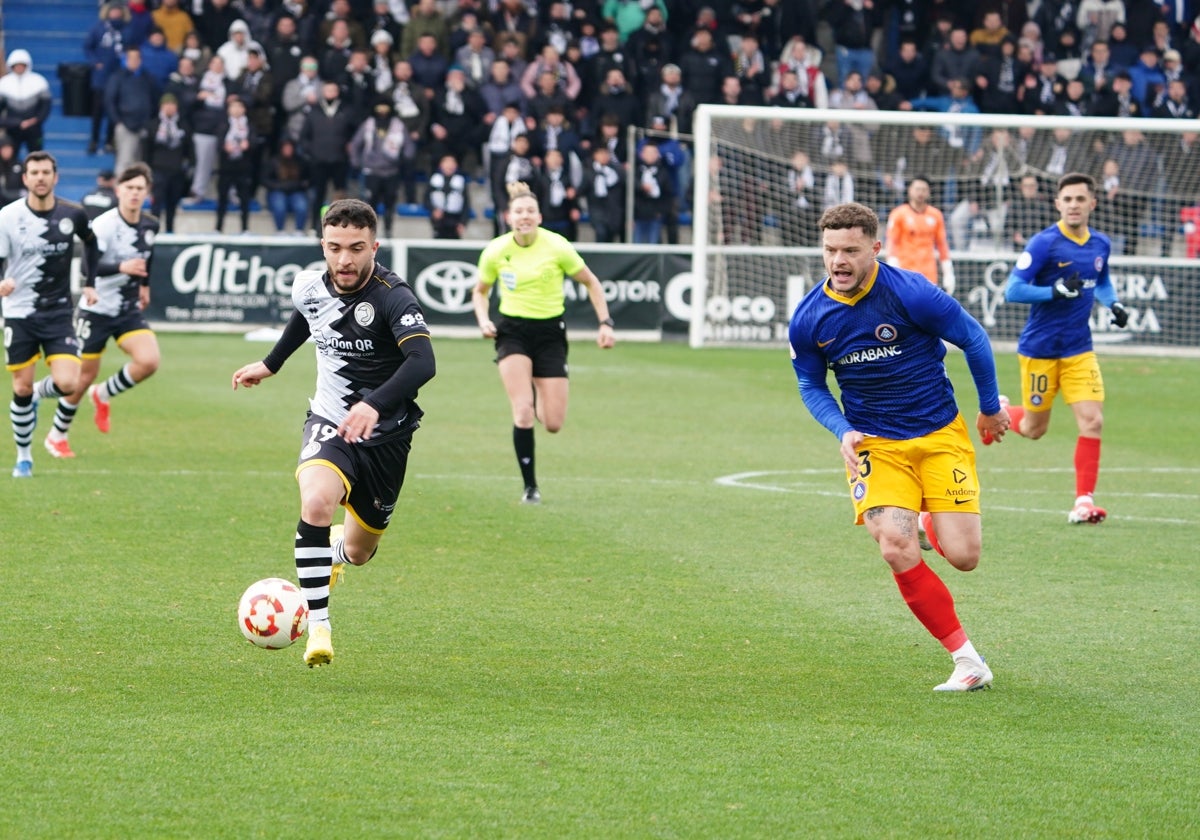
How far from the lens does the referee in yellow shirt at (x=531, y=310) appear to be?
41.0 ft

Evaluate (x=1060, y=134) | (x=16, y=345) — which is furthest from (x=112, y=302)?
(x=1060, y=134)

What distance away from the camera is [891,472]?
7.28 meters

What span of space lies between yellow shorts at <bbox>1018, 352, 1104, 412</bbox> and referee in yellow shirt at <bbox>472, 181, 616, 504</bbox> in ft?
10.2

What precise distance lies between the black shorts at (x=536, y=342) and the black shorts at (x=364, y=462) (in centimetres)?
487

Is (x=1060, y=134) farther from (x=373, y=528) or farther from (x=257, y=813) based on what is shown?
(x=257, y=813)

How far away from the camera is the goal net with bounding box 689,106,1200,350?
2481 centimetres

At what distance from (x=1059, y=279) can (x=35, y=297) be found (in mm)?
7884

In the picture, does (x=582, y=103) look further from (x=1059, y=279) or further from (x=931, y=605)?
(x=931, y=605)

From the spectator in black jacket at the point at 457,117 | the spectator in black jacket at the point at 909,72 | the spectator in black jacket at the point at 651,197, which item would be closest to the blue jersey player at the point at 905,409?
the spectator in black jacket at the point at 651,197

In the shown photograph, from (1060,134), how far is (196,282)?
1357 centimetres

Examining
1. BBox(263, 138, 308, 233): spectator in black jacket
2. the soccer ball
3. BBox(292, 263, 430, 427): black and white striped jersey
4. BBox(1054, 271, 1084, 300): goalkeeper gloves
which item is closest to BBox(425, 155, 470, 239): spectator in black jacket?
BBox(263, 138, 308, 233): spectator in black jacket

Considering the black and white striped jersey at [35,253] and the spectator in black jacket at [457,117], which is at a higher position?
the spectator in black jacket at [457,117]

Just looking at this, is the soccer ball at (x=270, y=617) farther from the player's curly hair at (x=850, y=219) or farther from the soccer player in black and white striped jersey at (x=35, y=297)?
the soccer player in black and white striped jersey at (x=35, y=297)

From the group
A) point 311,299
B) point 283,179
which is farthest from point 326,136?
point 311,299
